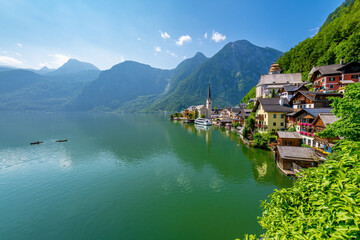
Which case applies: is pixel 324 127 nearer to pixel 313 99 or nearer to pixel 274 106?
pixel 313 99

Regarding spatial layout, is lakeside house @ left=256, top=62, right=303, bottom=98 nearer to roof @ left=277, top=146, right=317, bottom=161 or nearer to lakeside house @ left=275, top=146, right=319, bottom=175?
roof @ left=277, top=146, right=317, bottom=161

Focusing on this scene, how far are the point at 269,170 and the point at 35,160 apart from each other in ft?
188

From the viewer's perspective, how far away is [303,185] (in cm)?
652

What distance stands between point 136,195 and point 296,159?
28.1 meters

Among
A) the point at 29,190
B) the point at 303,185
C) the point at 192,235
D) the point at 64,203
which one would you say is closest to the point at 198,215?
the point at 192,235

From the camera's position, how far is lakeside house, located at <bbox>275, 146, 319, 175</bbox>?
2620 centimetres

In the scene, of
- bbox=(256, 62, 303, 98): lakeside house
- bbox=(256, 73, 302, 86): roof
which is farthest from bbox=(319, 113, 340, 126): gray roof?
bbox=(256, 73, 302, 86): roof

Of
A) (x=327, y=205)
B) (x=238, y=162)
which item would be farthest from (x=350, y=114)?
(x=238, y=162)

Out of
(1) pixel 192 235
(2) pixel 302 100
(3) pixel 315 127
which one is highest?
(2) pixel 302 100

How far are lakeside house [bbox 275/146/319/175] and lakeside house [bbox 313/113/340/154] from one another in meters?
2.12

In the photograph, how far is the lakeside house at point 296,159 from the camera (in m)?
26.2

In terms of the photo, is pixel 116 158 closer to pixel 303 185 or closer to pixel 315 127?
pixel 303 185

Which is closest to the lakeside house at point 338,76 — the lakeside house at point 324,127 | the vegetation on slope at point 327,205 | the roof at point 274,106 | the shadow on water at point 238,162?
the roof at point 274,106

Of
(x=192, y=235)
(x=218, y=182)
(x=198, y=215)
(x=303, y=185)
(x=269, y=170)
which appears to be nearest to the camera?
(x=303, y=185)
